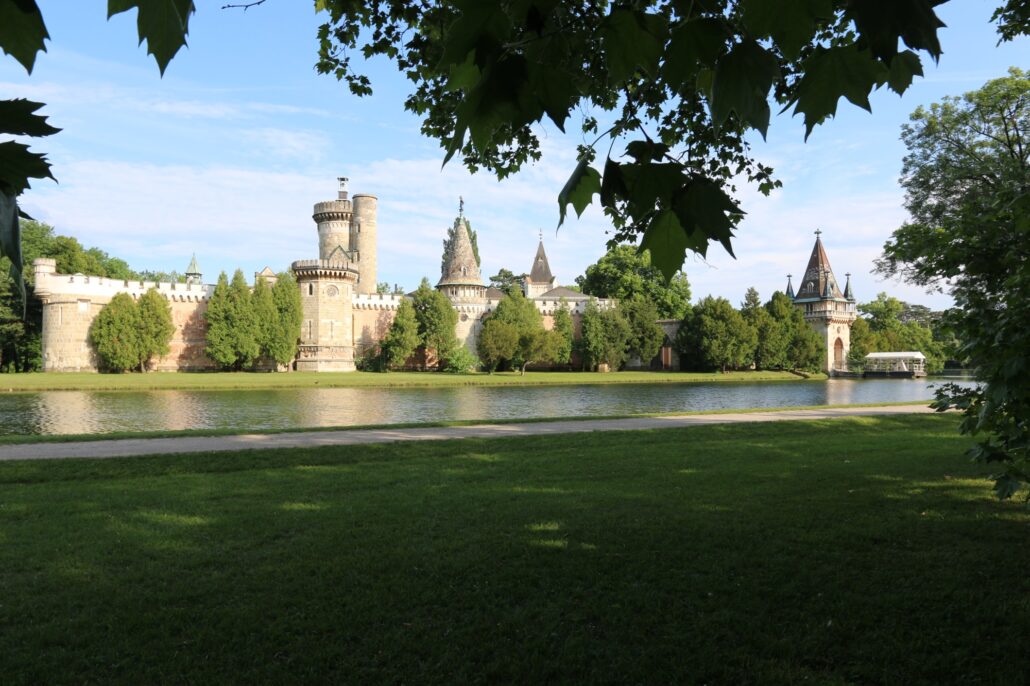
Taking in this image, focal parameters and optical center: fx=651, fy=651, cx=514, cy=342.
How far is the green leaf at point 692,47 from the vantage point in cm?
127

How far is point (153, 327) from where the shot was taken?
140 feet

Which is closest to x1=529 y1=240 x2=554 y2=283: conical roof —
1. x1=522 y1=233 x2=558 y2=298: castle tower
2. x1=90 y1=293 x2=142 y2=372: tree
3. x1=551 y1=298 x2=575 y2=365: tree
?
x1=522 y1=233 x2=558 y2=298: castle tower

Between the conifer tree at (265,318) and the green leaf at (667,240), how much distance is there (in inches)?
1842

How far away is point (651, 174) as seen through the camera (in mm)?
1431

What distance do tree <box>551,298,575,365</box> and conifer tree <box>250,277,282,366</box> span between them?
2035 centimetres

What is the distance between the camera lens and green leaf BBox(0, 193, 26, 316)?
1.00 meters

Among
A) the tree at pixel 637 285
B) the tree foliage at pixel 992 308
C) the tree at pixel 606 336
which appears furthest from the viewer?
the tree at pixel 637 285

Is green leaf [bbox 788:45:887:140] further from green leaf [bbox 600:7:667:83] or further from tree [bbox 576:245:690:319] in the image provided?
tree [bbox 576:245:690:319]

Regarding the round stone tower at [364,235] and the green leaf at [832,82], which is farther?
the round stone tower at [364,235]

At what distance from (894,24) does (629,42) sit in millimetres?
519

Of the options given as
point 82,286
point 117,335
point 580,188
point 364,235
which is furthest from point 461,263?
point 580,188

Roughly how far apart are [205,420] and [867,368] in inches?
2281

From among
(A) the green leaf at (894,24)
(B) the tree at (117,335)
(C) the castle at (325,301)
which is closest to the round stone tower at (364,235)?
(C) the castle at (325,301)

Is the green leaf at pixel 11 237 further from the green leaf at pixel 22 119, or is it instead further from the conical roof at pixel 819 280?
the conical roof at pixel 819 280
